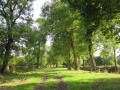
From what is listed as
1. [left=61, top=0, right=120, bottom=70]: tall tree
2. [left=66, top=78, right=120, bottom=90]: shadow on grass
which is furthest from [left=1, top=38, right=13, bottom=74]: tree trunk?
[left=61, top=0, right=120, bottom=70]: tall tree

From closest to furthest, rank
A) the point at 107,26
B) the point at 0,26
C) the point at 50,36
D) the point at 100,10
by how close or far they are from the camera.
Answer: the point at 100,10, the point at 107,26, the point at 0,26, the point at 50,36

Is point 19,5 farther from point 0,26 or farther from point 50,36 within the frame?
point 50,36

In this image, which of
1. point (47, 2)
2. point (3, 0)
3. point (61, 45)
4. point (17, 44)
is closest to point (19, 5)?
point (3, 0)

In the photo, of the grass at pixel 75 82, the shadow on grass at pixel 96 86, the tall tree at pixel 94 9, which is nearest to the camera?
the shadow on grass at pixel 96 86

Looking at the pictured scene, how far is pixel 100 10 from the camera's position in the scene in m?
25.7

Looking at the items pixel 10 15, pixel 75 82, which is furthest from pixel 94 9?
pixel 10 15

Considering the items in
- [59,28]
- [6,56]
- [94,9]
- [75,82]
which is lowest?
[75,82]

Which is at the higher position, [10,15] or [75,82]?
[10,15]

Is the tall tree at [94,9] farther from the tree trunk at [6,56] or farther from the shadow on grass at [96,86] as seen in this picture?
the tree trunk at [6,56]

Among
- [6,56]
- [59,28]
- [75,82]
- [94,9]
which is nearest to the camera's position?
[94,9]

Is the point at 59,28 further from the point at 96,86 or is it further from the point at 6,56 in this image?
the point at 96,86

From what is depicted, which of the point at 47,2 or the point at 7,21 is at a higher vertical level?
the point at 47,2

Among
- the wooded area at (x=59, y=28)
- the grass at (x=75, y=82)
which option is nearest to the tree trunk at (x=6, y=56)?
the wooded area at (x=59, y=28)

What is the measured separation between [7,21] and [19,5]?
4548 mm
